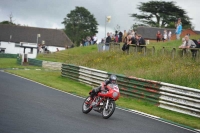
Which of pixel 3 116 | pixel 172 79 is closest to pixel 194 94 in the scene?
pixel 172 79

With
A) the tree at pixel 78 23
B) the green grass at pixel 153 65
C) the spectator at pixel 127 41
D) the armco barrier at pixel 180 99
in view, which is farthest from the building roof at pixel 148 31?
the armco barrier at pixel 180 99

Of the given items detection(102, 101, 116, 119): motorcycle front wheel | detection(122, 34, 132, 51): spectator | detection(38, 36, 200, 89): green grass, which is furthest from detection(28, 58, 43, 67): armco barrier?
detection(102, 101, 116, 119): motorcycle front wheel

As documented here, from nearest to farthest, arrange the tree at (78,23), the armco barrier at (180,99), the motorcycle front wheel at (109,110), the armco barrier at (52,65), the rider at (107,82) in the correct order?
1. the motorcycle front wheel at (109,110)
2. the rider at (107,82)
3. the armco barrier at (180,99)
4. the armco barrier at (52,65)
5. the tree at (78,23)

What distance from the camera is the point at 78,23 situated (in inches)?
5207

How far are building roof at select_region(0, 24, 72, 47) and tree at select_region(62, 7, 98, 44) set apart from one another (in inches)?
431

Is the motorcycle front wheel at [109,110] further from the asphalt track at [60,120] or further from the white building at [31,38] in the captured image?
the white building at [31,38]

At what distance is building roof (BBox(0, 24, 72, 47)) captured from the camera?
117 meters

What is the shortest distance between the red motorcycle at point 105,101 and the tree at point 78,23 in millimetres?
114564

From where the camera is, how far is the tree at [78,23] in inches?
5133

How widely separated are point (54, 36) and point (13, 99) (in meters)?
103

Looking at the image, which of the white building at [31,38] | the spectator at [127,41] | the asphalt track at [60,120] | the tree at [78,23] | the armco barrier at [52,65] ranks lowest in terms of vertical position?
the asphalt track at [60,120]

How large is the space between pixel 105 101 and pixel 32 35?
106249mm

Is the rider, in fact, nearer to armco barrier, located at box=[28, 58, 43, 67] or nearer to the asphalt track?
the asphalt track

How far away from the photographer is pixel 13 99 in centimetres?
1625
